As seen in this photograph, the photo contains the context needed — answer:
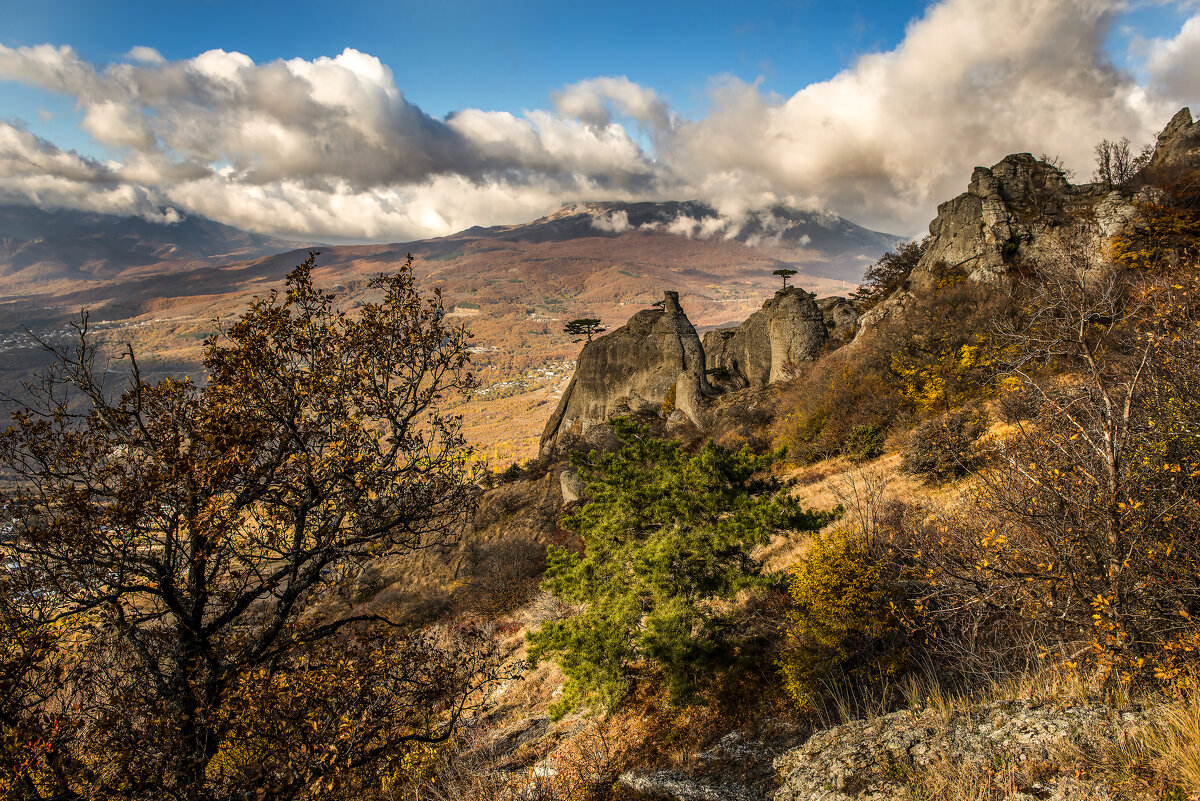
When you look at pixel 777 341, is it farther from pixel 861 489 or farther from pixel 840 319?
pixel 861 489

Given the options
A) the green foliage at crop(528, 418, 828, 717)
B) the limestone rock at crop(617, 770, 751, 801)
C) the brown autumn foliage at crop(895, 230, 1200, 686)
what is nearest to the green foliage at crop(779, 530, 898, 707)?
the brown autumn foliage at crop(895, 230, 1200, 686)

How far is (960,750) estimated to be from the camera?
4.97 metres

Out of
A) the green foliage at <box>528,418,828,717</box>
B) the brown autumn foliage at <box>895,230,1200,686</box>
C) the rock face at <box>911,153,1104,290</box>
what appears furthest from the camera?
the rock face at <box>911,153,1104,290</box>

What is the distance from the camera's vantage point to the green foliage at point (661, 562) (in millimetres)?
9219

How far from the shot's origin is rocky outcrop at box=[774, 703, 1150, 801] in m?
4.37

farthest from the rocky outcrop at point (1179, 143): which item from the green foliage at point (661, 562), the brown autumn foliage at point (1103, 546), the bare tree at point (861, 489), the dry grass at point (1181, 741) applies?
the dry grass at point (1181, 741)

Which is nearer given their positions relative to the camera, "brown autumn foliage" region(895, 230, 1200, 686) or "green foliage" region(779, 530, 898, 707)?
"brown autumn foliage" region(895, 230, 1200, 686)

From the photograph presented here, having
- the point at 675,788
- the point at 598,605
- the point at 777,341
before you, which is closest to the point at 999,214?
the point at 777,341

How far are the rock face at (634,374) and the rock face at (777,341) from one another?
307 centimetres

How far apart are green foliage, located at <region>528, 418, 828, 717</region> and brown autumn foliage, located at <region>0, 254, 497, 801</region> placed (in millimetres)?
2456

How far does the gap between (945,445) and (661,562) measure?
36.1ft

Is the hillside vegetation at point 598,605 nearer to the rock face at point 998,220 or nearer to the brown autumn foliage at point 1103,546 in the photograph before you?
the brown autumn foliage at point 1103,546

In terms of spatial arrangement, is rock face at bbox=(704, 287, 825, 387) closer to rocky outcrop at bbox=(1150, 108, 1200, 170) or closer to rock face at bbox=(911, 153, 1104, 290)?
rock face at bbox=(911, 153, 1104, 290)

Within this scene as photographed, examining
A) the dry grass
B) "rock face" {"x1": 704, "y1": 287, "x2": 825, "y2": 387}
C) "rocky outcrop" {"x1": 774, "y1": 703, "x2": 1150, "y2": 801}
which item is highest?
"rock face" {"x1": 704, "y1": 287, "x2": 825, "y2": 387}
